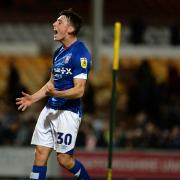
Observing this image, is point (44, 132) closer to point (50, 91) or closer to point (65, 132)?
point (65, 132)

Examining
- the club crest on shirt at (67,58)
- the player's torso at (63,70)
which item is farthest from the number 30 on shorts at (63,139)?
the club crest on shirt at (67,58)

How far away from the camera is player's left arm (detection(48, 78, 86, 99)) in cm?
813

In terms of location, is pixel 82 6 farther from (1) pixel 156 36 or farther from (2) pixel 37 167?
(2) pixel 37 167

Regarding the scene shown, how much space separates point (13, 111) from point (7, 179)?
104 inches

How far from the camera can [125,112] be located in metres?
16.2

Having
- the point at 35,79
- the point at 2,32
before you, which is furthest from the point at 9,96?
the point at 2,32

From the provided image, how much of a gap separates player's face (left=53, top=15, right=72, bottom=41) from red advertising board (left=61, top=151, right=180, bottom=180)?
4.44 metres

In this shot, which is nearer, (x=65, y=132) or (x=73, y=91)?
(x=73, y=91)

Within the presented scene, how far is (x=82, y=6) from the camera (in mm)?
21922

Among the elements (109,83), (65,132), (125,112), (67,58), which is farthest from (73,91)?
(109,83)

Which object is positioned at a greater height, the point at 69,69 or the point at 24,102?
the point at 69,69

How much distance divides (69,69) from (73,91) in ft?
0.93

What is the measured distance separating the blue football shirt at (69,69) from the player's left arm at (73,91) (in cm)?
6

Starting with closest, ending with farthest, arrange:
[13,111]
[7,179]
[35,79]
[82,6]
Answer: [7,179]
[13,111]
[35,79]
[82,6]
